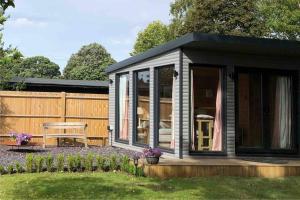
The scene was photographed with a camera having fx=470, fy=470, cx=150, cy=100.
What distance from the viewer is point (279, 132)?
11445 mm

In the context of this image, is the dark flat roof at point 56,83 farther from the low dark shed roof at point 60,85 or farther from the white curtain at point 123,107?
the white curtain at point 123,107

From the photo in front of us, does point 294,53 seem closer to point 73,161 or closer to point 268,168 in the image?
point 268,168

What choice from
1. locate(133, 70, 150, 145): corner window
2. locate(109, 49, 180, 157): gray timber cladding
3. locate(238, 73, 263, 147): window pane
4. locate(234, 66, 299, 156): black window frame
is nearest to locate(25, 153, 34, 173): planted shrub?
locate(109, 49, 180, 157): gray timber cladding

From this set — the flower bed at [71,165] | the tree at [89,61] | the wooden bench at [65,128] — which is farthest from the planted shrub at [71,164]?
the tree at [89,61]

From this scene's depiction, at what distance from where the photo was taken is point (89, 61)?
5947cm

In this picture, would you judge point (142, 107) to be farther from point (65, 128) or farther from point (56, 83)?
point (56, 83)

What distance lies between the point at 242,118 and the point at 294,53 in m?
1.92

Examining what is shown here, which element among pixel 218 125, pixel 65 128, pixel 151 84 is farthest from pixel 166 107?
pixel 65 128

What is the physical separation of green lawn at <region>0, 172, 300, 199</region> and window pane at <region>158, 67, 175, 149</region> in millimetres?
2289

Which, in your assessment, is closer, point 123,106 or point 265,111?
point 265,111

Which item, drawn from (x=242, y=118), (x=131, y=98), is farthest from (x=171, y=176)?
(x=131, y=98)

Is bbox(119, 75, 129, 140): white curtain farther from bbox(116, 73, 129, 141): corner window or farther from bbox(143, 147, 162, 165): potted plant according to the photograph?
bbox(143, 147, 162, 165): potted plant

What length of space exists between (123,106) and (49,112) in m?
2.97

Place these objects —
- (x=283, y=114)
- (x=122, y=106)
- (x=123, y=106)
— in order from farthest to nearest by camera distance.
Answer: (x=122, y=106)
(x=123, y=106)
(x=283, y=114)
